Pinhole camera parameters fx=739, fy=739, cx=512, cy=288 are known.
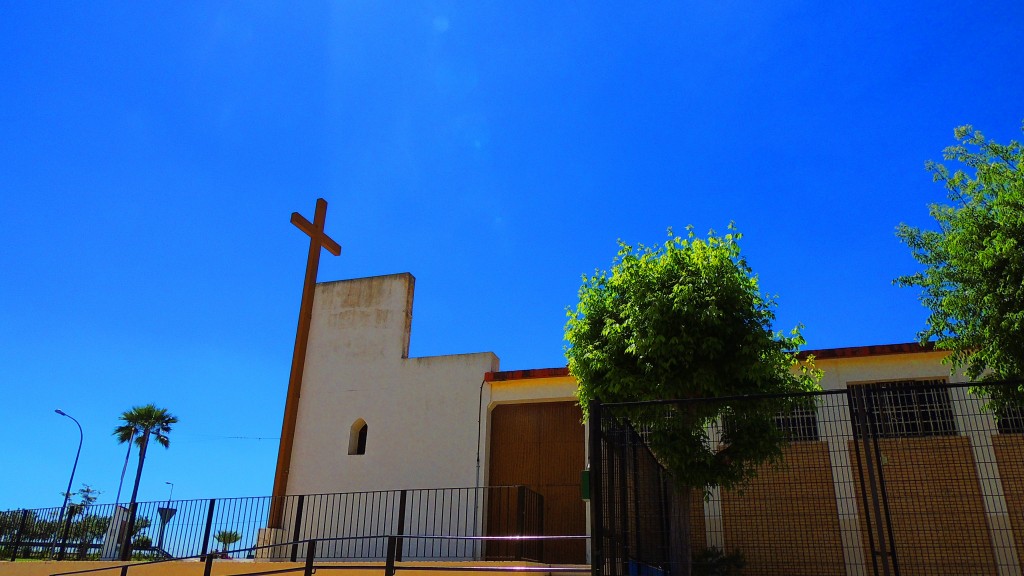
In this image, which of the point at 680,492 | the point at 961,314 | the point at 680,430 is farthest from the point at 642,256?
the point at 961,314

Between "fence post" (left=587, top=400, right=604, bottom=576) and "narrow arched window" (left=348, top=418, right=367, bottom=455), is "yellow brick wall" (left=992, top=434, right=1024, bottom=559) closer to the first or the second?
"fence post" (left=587, top=400, right=604, bottom=576)

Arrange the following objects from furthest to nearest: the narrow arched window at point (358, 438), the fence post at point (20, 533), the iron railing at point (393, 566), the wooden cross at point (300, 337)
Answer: the narrow arched window at point (358, 438), the wooden cross at point (300, 337), the fence post at point (20, 533), the iron railing at point (393, 566)

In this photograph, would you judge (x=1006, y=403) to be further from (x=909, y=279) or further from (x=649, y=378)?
(x=649, y=378)

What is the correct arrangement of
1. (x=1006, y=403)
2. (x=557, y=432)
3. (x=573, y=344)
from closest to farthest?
1. (x=1006, y=403)
2. (x=573, y=344)
3. (x=557, y=432)

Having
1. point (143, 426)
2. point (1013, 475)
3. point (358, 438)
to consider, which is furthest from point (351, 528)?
point (143, 426)

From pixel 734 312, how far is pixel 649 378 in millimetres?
1592

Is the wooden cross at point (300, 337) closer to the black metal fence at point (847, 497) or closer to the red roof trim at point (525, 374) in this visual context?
the red roof trim at point (525, 374)

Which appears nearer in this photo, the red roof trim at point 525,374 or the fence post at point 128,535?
the fence post at point 128,535

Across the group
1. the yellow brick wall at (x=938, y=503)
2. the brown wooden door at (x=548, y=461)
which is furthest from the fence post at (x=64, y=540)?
the yellow brick wall at (x=938, y=503)

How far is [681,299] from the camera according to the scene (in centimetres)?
1058

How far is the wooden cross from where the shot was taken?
1686 centimetres

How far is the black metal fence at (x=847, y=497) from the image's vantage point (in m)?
10.2

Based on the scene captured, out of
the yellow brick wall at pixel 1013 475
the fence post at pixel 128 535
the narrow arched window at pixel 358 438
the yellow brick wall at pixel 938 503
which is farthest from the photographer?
the narrow arched window at pixel 358 438

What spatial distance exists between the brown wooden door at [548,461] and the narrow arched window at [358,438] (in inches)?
133
